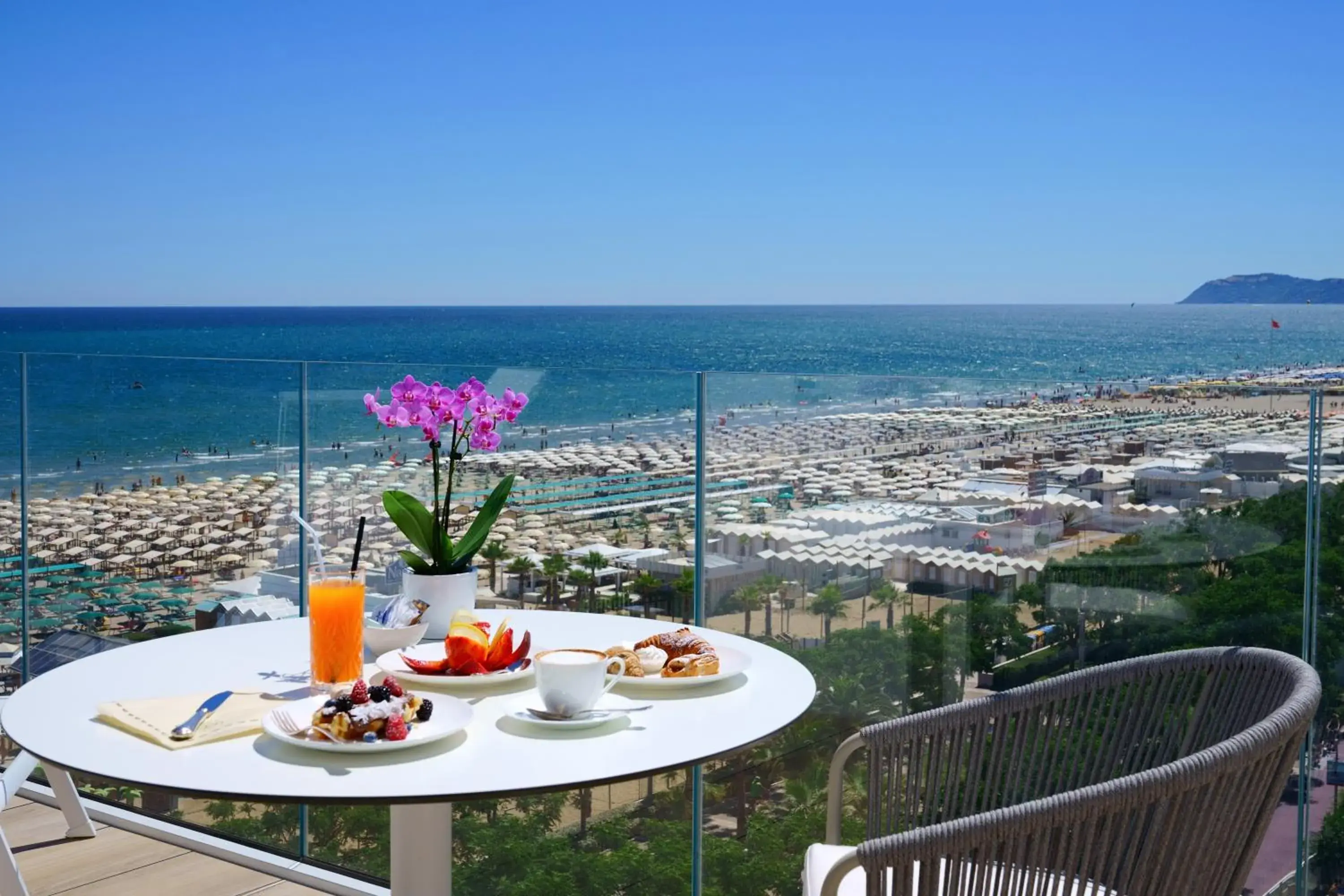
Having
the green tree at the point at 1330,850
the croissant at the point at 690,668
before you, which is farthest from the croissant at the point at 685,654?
the green tree at the point at 1330,850

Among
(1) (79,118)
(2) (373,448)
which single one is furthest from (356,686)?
(1) (79,118)

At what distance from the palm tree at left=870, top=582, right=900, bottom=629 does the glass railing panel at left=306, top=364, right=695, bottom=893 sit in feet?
1.32

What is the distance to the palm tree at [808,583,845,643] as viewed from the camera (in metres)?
2.44

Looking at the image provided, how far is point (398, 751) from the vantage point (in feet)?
4.18

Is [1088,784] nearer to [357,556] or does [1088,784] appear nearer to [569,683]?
[569,683]

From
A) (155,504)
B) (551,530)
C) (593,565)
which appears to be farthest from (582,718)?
(155,504)

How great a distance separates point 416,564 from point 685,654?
0.47 meters

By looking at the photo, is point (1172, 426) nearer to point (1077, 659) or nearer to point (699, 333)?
point (1077, 659)

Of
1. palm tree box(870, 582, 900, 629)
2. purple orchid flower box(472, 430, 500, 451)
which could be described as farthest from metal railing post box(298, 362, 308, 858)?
palm tree box(870, 582, 900, 629)

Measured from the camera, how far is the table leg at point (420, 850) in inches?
61.4

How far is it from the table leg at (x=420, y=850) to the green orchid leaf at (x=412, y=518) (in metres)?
0.41

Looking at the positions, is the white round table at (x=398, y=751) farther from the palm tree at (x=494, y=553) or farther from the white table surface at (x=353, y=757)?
the palm tree at (x=494, y=553)

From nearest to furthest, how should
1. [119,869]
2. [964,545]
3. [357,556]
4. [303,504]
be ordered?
[357,556] → [964,545] → [119,869] → [303,504]

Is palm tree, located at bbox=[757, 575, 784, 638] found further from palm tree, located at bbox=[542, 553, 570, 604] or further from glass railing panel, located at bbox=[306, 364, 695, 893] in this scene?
palm tree, located at bbox=[542, 553, 570, 604]
